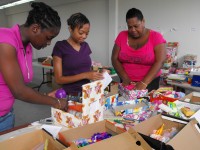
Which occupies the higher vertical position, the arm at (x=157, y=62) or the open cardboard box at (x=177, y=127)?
the arm at (x=157, y=62)

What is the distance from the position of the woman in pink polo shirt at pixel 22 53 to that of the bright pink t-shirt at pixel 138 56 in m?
0.93

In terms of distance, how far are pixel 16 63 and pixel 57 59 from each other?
56cm

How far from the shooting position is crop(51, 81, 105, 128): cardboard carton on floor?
1187 mm

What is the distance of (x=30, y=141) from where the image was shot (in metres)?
1.01

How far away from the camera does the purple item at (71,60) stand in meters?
1.67

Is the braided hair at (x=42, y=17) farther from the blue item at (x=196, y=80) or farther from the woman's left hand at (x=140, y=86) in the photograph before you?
the blue item at (x=196, y=80)

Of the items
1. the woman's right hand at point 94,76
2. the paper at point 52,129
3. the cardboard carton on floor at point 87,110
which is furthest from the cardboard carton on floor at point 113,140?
the woman's right hand at point 94,76

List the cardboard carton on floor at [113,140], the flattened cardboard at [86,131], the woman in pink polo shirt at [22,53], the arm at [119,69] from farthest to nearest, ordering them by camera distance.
→ the arm at [119,69]
the woman in pink polo shirt at [22,53]
the flattened cardboard at [86,131]
the cardboard carton on floor at [113,140]

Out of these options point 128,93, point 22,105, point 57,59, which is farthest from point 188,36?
point 22,105

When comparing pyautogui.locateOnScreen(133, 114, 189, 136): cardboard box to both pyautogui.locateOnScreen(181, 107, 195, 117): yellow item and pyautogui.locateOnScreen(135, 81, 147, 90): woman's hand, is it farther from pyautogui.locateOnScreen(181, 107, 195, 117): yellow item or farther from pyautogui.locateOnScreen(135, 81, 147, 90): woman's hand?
pyautogui.locateOnScreen(135, 81, 147, 90): woman's hand

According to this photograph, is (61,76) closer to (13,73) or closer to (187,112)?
(13,73)

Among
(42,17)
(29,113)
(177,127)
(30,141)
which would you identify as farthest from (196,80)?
(29,113)

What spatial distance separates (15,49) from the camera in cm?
112

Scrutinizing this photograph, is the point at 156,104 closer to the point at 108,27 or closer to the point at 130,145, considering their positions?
the point at 130,145
